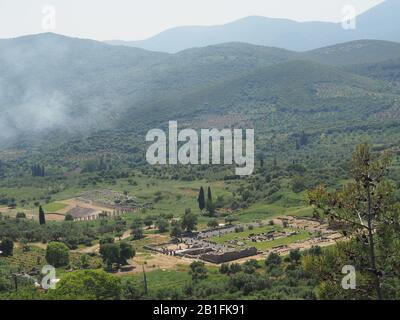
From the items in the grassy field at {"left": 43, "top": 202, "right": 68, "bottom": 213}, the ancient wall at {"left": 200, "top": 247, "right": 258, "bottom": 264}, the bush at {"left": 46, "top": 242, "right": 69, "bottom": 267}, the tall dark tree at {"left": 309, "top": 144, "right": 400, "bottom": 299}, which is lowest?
the grassy field at {"left": 43, "top": 202, "right": 68, "bottom": 213}

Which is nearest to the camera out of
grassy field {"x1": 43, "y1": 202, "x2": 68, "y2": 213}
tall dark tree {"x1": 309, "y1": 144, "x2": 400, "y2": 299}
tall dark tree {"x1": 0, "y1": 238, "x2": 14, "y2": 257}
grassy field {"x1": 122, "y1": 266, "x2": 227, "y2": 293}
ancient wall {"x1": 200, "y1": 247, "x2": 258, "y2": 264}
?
tall dark tree {"x1": 309, "y1": 144, "x2": 400, "y2": 299}

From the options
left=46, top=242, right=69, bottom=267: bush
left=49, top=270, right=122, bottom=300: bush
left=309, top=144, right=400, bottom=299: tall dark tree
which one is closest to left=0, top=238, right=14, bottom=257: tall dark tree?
left=46, top=242, right=69, bottom=267: bush

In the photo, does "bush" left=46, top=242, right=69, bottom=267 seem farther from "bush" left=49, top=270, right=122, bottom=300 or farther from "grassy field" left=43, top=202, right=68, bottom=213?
"grassy field" left=43, top=202, right=68, bottom=213

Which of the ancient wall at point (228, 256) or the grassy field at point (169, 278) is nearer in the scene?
the grassy field at point (169, 278)

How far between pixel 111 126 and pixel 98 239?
13400 centimetres

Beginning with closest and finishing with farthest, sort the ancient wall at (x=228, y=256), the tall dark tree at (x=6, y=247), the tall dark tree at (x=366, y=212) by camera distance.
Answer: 1. the tall dark tree at (x=366, y=212)
2. the ancient wall at (x=228, y=256)
3. the tall dark tree at (x=6, y=247)

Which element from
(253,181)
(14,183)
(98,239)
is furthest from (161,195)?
Result: (14,183)

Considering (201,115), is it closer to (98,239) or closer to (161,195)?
(161,195)

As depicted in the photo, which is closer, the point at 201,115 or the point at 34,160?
the point at 34,160

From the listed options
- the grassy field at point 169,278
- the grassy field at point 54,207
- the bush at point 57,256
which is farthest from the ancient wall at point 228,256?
the grassy field at point 54,207

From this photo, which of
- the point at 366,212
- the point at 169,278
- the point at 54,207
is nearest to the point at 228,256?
the point at 169,278

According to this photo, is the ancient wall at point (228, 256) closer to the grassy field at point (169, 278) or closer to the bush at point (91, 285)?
the grassy field at point (169, 278)

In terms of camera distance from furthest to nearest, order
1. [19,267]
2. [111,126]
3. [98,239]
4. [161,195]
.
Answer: [111,126] < [161,195] < [98,239] < [19,267]
